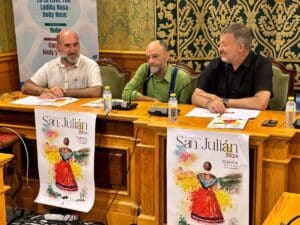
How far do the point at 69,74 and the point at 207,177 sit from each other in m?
1.62

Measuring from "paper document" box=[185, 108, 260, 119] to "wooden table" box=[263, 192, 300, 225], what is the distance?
96 cm

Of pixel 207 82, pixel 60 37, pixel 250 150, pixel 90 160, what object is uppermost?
pixel 60 37

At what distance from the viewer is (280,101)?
140 inches

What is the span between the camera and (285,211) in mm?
1869

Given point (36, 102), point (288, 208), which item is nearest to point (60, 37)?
point (36, 102)

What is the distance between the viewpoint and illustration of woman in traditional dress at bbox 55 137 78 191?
323 centimetres

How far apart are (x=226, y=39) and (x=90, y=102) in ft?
3.24

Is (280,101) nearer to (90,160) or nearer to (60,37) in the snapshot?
(90,160)

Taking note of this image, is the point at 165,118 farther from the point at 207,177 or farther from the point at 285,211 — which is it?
the point at 285,211

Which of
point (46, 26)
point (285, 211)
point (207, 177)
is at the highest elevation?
point (46, 26)

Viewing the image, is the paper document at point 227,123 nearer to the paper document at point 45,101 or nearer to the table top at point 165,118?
the table top at point 165,118

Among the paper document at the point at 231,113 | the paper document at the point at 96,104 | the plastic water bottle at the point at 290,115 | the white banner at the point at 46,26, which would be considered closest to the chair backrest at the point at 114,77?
the white banner at the point at 46,26

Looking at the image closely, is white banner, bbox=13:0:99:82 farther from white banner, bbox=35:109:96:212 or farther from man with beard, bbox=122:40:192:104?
white banner, bbox=35:109:96:212

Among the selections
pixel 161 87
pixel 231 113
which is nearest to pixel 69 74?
pixel 161 87
